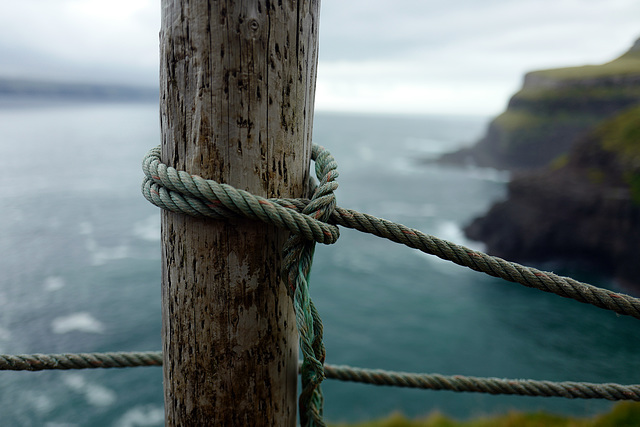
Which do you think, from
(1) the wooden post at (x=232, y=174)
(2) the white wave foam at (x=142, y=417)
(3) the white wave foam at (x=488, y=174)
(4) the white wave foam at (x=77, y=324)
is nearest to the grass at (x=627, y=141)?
(2) the white wave foam at (x=142, y=417)

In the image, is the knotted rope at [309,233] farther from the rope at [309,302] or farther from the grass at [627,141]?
the grass at [627,141]

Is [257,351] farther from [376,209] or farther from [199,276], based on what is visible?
[376,209]

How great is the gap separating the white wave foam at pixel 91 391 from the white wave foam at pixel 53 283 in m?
8.25

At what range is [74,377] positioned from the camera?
17828mm

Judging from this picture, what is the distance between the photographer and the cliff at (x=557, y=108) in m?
37.4

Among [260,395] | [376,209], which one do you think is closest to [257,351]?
[260,395]

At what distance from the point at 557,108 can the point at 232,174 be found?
50.1 m

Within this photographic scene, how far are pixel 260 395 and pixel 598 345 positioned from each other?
72.0 ft

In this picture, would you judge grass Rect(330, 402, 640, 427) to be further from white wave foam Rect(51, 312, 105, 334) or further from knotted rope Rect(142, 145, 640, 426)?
white wave foam Rect(51, 312, 105, 334)

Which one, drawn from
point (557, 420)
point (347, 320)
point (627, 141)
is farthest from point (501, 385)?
point (627, 141)

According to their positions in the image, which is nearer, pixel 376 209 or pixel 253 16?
pixel 253 16

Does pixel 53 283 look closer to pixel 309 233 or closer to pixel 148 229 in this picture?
pixel 148 229

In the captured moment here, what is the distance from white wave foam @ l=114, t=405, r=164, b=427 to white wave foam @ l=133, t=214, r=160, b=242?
1838cm

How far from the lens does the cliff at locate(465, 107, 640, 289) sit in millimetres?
20578
